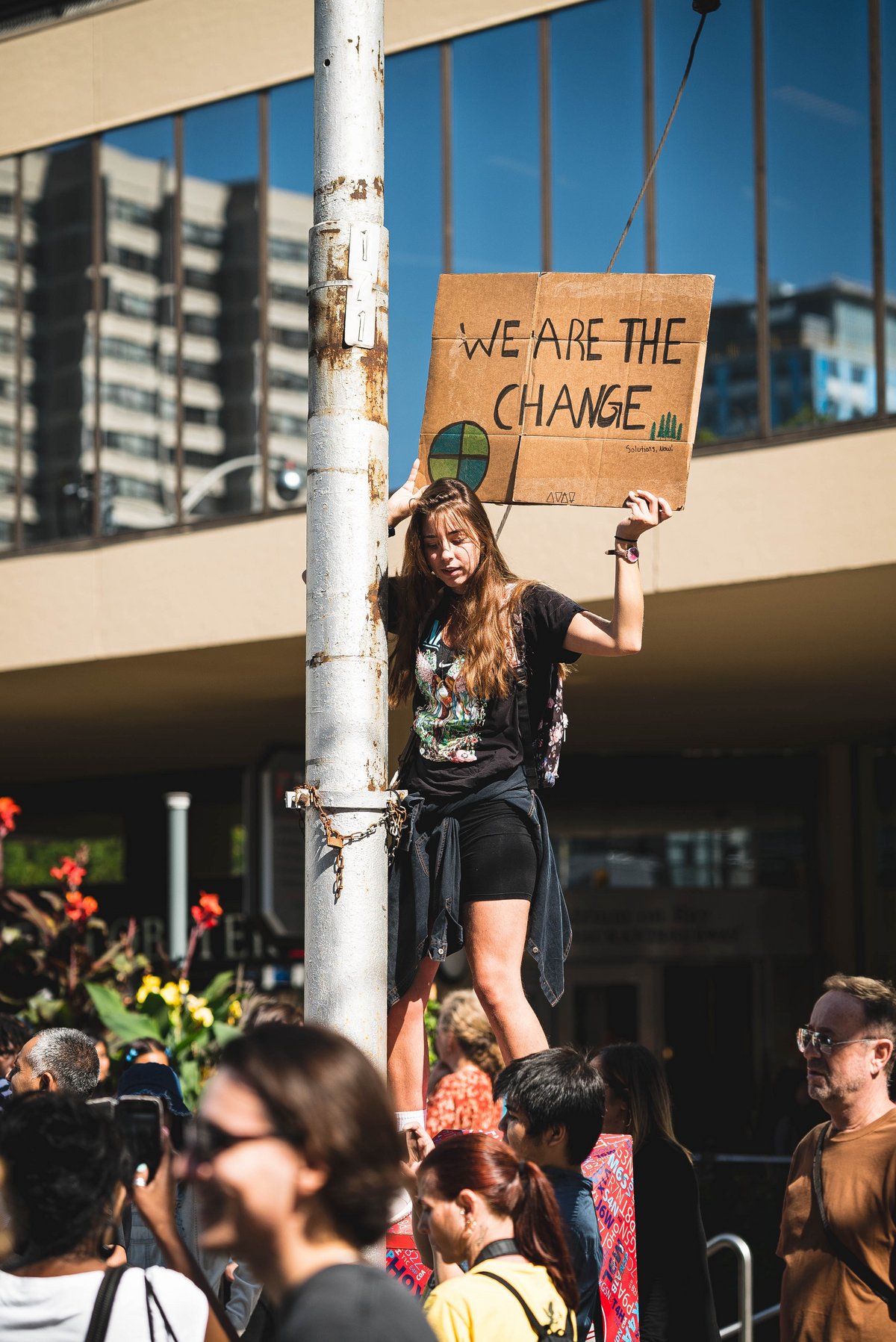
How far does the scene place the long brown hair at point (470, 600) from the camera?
3732 mm

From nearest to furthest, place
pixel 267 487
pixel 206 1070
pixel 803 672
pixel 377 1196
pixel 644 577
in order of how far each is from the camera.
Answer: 1. pixel 377 1196
2. pixel 206 1070
3. pixel 644 577
4. pixel 267 487
5. pixel 803 672

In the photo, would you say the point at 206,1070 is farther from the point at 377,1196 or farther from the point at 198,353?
the point at 198,353

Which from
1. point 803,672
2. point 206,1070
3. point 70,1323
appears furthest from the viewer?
point 803,672

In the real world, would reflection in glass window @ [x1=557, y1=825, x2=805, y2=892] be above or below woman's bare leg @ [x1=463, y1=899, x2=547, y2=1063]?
above

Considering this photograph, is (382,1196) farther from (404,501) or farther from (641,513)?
(404,501)

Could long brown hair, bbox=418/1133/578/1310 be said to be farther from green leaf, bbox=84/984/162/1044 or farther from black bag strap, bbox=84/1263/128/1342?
green leaf, bbox=84/984/162/1044

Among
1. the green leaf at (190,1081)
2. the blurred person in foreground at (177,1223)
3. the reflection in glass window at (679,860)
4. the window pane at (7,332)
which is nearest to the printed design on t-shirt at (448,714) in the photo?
the blurred person in foreground at (177,1223)

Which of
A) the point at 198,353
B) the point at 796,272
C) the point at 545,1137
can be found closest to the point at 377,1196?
the point at 545,1137

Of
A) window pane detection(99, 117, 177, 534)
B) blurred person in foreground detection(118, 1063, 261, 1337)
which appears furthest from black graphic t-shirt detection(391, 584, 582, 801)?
window pane detection(99, 117, 177, 534)

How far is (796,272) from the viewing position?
1123 cm

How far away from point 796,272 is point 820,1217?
8.34 metres

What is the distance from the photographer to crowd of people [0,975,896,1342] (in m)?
1.75

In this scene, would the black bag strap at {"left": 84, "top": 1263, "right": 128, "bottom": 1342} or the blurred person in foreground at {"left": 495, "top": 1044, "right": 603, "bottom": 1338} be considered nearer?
the black bag strap at {"left": 84, "top": 1263, "right": 128, "bottom": 1342}

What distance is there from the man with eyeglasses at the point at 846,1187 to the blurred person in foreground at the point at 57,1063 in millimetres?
1928
